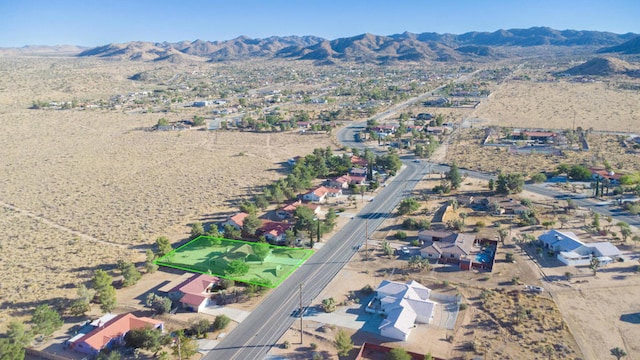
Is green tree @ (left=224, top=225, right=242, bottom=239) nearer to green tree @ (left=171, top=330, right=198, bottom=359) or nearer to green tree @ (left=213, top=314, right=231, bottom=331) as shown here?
green tree @ (left=213, top=314, right=231, bottom=331)

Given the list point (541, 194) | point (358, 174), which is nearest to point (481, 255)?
point (541, 194)

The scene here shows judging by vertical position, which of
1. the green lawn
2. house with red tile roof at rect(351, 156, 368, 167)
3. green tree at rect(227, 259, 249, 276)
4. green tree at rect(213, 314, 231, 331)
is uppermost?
house with red tile roof at rect(351, 156, 368, 167)

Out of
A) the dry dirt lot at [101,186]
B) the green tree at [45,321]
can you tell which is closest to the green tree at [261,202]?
the dry dirt lot at [101,186]

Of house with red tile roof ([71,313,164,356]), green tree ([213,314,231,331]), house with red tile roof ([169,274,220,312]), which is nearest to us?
house with red tile roof ([71,313,164,356])

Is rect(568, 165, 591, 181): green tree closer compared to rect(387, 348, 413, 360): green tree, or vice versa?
rect(387, 348, 413, 360): green tree

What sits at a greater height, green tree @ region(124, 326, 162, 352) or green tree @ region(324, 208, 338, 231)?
green tree @ region(324, 208, 338, 231)

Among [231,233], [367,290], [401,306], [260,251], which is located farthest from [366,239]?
[231,233]

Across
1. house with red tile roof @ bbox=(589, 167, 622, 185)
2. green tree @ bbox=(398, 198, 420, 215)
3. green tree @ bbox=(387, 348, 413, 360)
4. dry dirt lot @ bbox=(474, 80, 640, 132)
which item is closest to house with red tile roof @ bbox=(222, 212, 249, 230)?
green tree @ bbox=(398, 198, 420, 215)

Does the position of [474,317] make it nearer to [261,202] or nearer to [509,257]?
[509,257]
